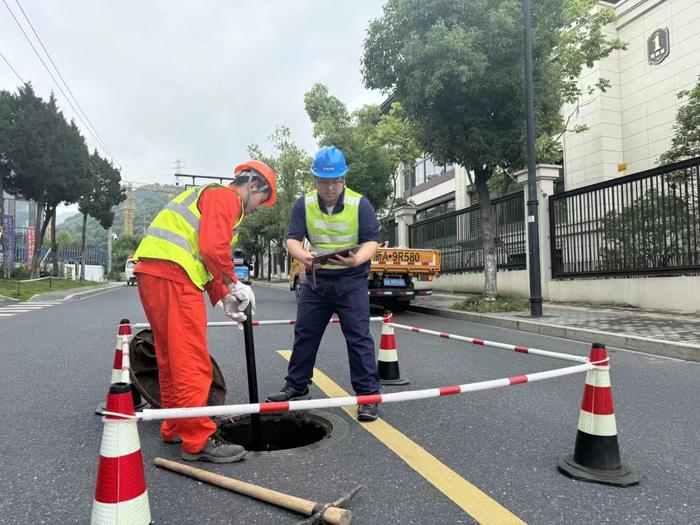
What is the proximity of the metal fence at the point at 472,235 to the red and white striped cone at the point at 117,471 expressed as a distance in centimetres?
1324

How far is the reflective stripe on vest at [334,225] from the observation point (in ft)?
12.4

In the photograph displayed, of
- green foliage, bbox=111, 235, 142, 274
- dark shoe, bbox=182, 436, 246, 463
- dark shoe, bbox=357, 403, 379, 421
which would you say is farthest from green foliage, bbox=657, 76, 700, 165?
green foliage, bbox=111, 235, 142, 274

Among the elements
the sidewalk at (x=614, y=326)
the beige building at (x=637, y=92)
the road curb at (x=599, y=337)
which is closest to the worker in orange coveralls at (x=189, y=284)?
the road curb at (x=599, y=337)

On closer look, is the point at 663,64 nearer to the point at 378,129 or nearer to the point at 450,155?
the point at 378,129

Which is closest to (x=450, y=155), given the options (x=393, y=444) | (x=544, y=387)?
(x=544, y=387)

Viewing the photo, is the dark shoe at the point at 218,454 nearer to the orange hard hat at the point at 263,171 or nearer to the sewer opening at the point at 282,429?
the sewer opening at the point at 282,429

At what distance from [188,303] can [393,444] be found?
4.88 feet

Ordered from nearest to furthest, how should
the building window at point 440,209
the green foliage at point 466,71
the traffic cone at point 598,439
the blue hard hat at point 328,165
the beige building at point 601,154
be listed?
the traffic cone at point 598,439 < the blue hard hat at point 328,165 < the green foliage at point 466,71 < the beige building at point 601,154 < the building window at point 440,209

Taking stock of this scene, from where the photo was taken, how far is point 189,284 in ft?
9.58

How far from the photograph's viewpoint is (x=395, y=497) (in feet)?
8.01

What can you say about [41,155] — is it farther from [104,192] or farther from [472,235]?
[472,235]

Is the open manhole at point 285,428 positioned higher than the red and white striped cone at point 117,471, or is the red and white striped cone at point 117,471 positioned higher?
the red and white striped cone at point 117,471

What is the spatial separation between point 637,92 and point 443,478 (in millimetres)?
21482

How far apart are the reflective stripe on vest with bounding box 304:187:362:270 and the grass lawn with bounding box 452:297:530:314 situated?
7.77 metres
